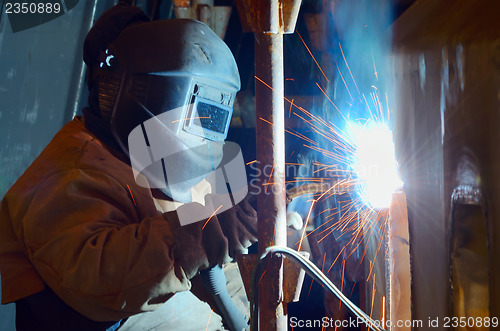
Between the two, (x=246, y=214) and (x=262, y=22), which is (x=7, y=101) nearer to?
(x=246, y=214)

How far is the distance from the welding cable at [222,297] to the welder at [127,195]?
0.08 m

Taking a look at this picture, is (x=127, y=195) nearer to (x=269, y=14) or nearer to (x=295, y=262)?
(x=295, y=262)

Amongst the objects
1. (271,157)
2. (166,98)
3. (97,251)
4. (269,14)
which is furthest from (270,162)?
(166,98)

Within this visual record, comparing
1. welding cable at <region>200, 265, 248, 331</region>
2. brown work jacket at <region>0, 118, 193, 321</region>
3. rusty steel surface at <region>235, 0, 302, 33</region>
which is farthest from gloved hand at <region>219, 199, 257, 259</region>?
rusty steel surface at <region>235, 0, 302, 33</region>

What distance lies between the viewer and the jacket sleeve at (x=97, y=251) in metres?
1.18

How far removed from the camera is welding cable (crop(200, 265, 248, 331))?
1.62 metres

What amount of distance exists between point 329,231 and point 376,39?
1076mm

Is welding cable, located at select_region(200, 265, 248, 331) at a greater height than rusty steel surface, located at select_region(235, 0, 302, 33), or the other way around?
rusty steel surface, located at select_region(235, 0, 302, 33)

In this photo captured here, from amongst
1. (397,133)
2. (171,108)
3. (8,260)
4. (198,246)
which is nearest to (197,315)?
(198,246)

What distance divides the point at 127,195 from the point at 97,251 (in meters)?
0.31

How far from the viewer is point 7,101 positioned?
2240 millimetres

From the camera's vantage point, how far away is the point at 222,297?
1.69 m

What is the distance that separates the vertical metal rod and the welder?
252 mm

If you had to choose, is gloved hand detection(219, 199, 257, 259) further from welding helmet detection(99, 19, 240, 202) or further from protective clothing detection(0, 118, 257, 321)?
welding helmet detection(99, 19, 240, 202)
